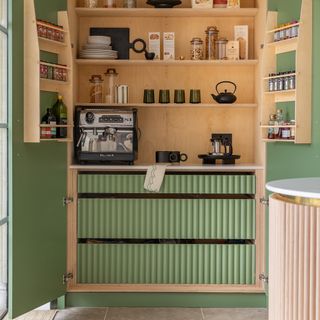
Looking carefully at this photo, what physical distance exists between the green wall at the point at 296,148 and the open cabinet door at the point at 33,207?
4.51ft

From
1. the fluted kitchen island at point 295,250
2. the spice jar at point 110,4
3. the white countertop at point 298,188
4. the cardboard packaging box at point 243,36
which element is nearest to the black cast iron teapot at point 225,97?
the cardboard packaging box at point 243,36

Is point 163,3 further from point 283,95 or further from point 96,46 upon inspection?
point 283,95

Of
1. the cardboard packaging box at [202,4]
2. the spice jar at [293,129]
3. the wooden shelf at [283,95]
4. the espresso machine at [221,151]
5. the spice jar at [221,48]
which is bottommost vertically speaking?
the espresso machine at [221,151]

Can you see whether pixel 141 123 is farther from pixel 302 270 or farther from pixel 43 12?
pixel 302 270

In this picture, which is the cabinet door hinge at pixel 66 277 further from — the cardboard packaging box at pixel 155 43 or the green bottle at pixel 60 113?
the cardboard packaging box at pixel 155 43

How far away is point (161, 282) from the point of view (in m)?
4.33

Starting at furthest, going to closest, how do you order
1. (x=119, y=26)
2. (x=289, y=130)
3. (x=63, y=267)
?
1. (x=119, y=26)
2. (x=63, y=267)
3. (x=289, y=130)

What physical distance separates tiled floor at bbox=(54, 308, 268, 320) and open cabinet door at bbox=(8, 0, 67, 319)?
7.4 inches

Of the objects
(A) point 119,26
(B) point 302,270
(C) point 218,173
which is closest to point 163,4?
(A) point 119,26

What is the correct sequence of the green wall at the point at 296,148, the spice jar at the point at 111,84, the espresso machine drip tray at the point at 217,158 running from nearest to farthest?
the green wall at the point at 296,148
the espresso machine drip tray at the point at 217,158
the spice jar at the point at 111,84

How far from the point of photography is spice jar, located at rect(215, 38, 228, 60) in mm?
4586

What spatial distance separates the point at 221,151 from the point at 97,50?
1.14m

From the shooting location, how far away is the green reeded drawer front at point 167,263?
14.1 feet

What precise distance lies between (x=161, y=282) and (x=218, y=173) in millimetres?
832
